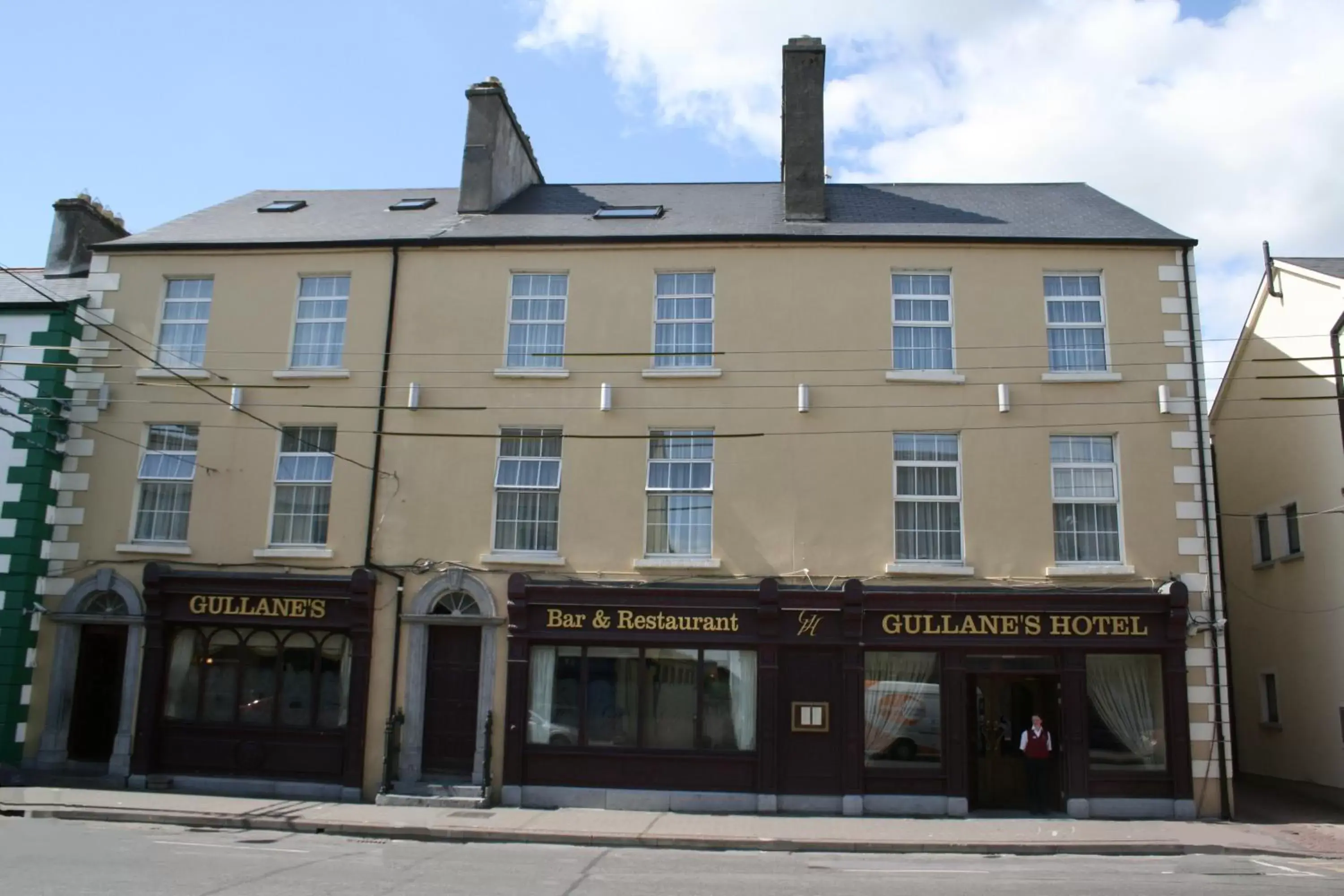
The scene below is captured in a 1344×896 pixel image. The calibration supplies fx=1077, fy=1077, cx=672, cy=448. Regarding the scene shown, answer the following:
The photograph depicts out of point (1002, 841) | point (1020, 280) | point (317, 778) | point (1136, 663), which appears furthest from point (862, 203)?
point (317, 778)

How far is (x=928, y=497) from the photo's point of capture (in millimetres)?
16766

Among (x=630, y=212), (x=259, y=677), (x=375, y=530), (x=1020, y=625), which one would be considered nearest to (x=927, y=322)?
(x=1020, y=625)

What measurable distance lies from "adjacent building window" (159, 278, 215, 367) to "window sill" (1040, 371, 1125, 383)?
13.9 metres

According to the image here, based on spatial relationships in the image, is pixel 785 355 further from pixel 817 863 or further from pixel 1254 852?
pixel 1254 852

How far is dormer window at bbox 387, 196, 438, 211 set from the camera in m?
20.6

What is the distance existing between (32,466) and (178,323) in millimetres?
3280

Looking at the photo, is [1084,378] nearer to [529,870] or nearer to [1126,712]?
[1126,712]

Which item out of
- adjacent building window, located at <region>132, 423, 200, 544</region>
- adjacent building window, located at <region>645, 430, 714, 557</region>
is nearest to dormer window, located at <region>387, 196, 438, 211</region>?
adjacent building window, located at <region>132, 423, 200, 544</region>

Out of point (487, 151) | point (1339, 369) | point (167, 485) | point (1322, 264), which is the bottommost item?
point (167, 485)

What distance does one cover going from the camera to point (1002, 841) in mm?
13695

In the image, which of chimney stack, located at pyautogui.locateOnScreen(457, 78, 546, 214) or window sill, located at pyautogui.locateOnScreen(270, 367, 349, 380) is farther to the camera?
chimney stack, located at pyautogui.locateOnScreen(457, 78, 546, 214)

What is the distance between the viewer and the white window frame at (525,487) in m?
17.0

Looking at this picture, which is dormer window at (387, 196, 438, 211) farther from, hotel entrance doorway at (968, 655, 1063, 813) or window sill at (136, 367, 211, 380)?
hotel entrance doorway at (968, 655, 1063, 813)

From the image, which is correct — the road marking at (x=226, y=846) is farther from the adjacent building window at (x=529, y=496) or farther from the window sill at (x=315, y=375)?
the window sill at (x=315, y=375)
